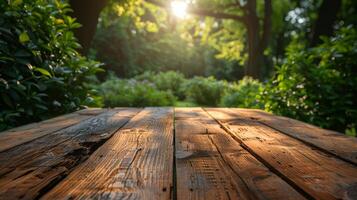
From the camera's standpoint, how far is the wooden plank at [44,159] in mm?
853

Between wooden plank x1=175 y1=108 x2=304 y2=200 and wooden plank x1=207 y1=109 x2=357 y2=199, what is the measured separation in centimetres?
5

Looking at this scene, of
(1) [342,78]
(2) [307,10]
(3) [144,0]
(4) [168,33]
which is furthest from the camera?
(4) [168,33]

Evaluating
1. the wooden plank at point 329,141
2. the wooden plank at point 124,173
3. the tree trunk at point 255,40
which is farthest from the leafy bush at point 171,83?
the wooden plank at point 124,173

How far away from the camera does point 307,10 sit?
2189 centimetres

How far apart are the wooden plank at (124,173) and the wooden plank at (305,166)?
15.0 inches

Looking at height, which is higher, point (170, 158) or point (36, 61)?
point (36, 61)

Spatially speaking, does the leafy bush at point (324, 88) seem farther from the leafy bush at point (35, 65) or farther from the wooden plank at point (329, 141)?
the leafy bush at point (35, 65)

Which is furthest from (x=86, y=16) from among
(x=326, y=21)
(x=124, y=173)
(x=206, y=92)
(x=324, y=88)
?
(x=326, y=21)

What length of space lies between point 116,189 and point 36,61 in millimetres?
2426

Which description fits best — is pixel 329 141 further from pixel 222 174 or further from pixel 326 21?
pixel 326 21

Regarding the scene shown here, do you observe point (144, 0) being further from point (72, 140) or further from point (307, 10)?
point (307, 10)

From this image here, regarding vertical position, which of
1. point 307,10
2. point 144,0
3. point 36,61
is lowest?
point 36,61

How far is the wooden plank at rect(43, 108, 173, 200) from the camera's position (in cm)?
80

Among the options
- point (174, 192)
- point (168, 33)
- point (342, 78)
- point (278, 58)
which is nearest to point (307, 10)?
point (278, 58)
